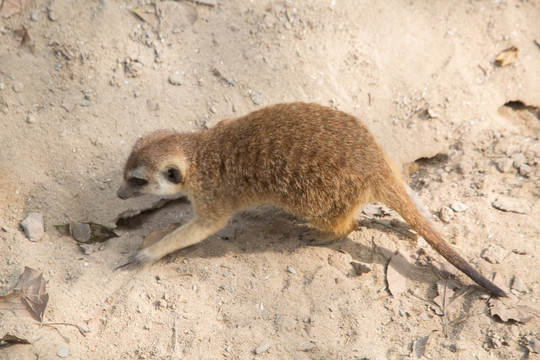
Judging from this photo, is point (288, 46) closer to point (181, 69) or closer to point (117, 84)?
point (181, 69)

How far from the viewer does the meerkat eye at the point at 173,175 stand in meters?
3.32

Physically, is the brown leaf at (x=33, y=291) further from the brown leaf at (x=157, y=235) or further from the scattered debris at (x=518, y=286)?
the scattered debris at (x=518, y=286)

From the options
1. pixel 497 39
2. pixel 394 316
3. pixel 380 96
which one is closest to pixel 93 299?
pixel 394 316

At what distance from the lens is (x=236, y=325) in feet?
9.61

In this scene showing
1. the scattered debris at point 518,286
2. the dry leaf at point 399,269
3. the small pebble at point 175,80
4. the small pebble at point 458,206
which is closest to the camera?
the scattered debris at point 518,286

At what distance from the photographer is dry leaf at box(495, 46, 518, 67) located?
4.57 metres

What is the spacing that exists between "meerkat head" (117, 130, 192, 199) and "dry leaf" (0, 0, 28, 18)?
2038mm

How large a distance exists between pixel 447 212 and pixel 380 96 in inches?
57.2

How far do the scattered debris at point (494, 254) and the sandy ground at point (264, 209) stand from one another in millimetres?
10

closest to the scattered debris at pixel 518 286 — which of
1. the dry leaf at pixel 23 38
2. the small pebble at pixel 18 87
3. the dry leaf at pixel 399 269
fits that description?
the dry leaf at pixel 399 269

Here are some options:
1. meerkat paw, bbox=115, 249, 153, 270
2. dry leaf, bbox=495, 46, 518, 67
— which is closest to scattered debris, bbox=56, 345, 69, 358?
meerkat paw, bbox=115, 249, 153, 270

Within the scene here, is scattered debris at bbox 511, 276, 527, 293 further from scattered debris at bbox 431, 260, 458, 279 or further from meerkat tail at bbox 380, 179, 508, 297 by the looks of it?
scattered debris at bbox 431, 260, 458, 279

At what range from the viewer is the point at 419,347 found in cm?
273

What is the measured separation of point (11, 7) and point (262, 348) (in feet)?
12.8
